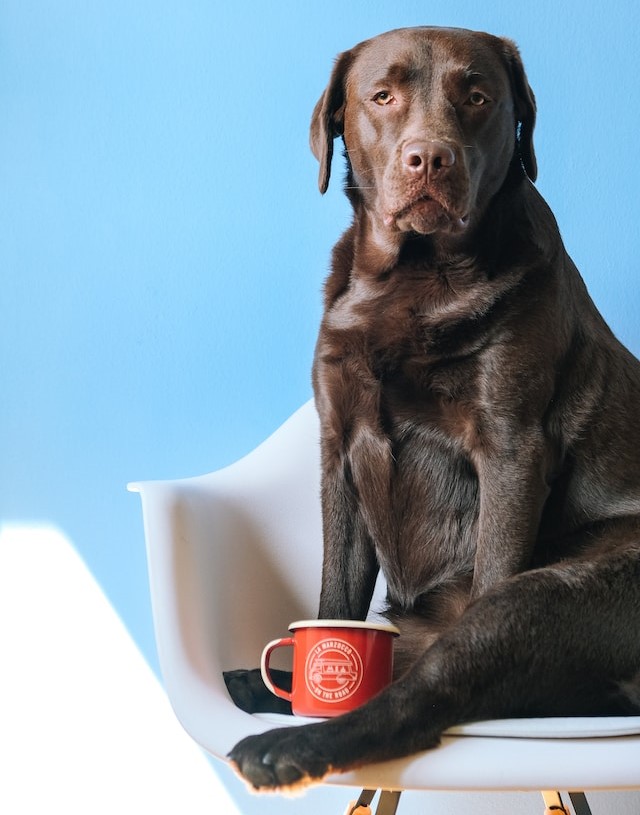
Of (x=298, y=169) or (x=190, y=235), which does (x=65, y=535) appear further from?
(x=298, y=169)

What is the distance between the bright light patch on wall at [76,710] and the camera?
7.41 ft

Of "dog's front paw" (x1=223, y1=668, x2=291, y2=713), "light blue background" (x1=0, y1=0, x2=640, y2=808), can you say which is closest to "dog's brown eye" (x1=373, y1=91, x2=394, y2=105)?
"light blue background" (x1=0, y1=0, x2=640, y2=808)

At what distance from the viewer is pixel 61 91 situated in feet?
7.90

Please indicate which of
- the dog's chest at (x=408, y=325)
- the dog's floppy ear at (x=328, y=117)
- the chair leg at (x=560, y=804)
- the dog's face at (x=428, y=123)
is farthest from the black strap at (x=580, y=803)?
the dog's floppy ear at (x=328, y=117)

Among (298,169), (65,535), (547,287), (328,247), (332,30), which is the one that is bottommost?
(65,535)

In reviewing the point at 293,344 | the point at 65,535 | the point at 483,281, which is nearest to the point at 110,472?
the point at 65,535

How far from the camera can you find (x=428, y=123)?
4.79 ft

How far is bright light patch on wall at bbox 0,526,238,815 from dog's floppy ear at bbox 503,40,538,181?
1.35 m

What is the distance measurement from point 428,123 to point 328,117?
231 mm

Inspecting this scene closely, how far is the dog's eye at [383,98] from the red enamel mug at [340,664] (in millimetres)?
784

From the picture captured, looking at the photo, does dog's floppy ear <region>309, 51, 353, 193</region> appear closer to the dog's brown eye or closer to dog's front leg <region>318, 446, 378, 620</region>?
the dog's brown eye

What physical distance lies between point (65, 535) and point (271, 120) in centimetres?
106

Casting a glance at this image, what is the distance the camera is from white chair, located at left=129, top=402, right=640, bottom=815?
1.10 metres

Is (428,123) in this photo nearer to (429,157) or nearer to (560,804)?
(429,157)
